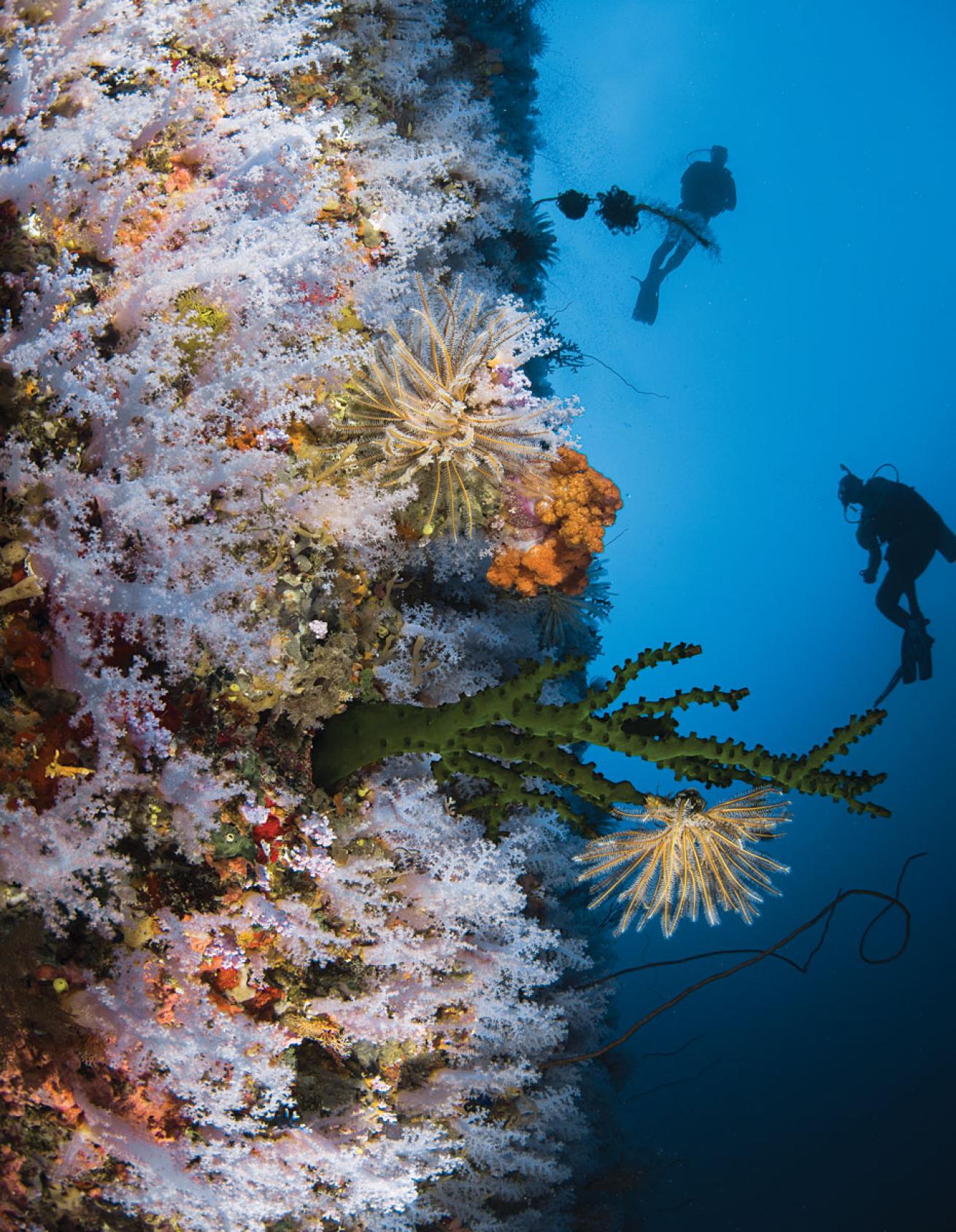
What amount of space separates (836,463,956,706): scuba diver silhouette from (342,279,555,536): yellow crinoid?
628 cm

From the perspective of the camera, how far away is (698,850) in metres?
2.62

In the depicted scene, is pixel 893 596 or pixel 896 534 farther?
pixel 893 596

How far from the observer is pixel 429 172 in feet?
12.4

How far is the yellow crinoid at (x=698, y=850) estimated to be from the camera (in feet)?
8.04

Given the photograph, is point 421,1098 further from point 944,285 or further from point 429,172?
point 944,285

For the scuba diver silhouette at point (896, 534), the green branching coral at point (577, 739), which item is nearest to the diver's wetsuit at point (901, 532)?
the scuba diver silhouette at point (896, 534)

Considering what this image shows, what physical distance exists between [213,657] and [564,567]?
2.03 m

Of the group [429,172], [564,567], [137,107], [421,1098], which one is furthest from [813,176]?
[421,1098]

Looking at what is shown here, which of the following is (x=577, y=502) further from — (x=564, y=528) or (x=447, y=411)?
(x=447, y=411)

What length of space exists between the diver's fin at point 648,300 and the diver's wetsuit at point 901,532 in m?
3.54

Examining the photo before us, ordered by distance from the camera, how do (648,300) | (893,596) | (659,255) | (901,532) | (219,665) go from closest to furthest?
(219,665)
(659,255)
(648,300)
(901,532)
(893,596)

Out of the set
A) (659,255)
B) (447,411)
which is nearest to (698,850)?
(447,411)

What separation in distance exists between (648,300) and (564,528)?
19.0ft

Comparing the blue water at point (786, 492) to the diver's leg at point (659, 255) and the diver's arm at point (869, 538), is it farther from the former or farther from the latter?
the diver's arm at point (869, 538)
